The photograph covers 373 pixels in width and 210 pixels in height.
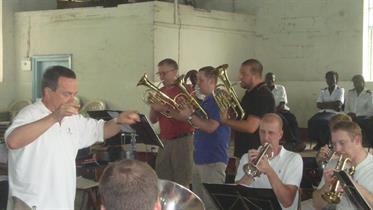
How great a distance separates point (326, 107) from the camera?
34.6ft

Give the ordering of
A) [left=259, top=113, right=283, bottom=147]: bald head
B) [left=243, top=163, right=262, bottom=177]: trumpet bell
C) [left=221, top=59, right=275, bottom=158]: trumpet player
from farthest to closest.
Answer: [left=221, top=59, right=275, bottom=158]: trumpet player
[left=259, top=113, right=283, bottom=147]: bald head
[left=243, top=163, right=262, bottom=177]: trumpet bell

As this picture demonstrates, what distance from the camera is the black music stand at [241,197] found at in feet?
11.6

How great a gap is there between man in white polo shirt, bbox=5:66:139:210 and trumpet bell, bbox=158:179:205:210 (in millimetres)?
704

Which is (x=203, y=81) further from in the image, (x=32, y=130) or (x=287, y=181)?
(x=32, y=130)

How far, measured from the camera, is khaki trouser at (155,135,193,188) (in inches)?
223

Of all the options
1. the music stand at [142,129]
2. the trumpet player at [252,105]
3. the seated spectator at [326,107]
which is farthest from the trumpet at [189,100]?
the seated spectator at [326,107]

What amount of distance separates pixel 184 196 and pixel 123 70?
8.10 meters

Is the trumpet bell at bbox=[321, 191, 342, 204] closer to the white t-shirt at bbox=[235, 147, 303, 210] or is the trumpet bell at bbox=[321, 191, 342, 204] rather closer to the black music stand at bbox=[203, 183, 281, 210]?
the black music stand at bbox=[203, 183, 281, 210]

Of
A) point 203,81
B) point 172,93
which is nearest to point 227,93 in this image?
point 203,81

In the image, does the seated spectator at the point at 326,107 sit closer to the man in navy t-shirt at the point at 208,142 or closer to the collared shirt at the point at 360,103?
the collared shirt at the point at 360,103

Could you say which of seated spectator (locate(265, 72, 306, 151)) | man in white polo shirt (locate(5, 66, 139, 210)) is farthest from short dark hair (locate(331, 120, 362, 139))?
seated spectator (locate(265, 72, 306, 151))

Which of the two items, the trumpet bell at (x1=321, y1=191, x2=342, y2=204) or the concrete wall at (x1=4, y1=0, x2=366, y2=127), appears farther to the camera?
the concrete wall at (x1=4, y1=0, x2=366, y2=127)

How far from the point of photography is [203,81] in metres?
5.28

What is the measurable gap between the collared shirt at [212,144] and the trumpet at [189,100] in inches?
2.6
